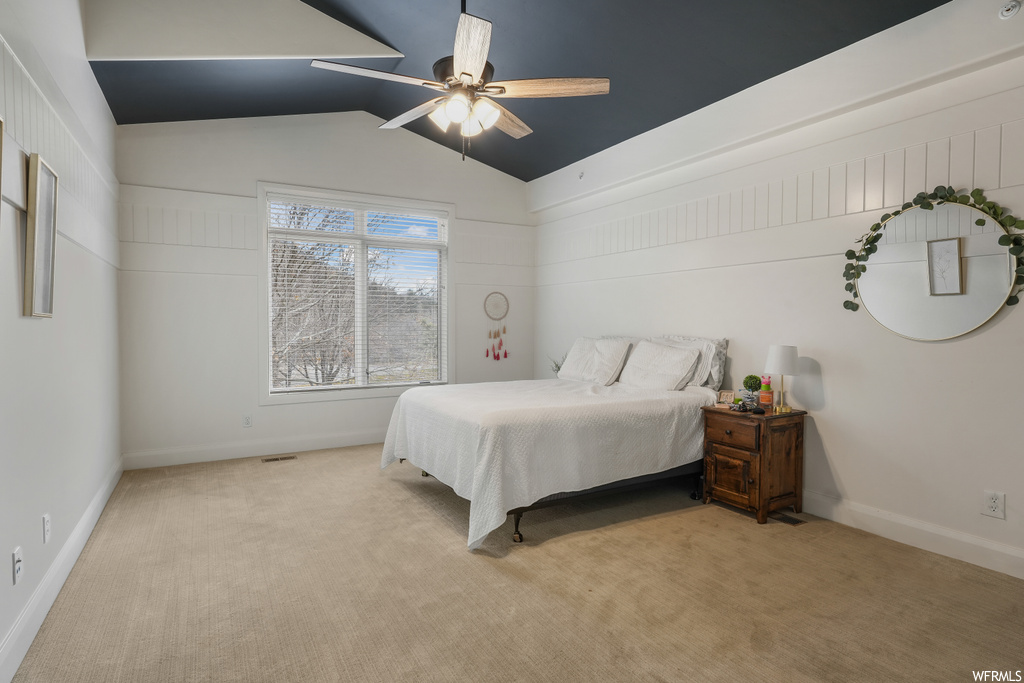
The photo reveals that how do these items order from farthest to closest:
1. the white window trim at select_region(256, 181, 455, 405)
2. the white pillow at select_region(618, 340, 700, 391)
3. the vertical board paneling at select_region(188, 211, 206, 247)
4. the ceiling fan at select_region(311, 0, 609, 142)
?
1. the white window trim at select_region(256, 181, 455, 405)
2. the vertical board paneling at select_region(188, 211, 206, 247)
3. the white pillow at select_region(618, 340, 700, 391)
4. the ceiling fan at select_region(311, 0, 609, 142)

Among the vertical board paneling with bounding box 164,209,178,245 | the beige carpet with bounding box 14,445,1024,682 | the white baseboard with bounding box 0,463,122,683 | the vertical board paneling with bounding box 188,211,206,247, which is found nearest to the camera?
the white baseboard with bounding box 0,463,122,683

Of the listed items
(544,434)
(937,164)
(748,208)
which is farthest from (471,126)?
(937,164)

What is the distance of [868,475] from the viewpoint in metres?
3.30

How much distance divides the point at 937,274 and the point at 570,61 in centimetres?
260

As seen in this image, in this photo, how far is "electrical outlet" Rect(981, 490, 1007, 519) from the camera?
9.01 feet

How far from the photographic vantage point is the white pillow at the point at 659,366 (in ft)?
13.4

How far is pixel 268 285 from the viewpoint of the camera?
200 inches

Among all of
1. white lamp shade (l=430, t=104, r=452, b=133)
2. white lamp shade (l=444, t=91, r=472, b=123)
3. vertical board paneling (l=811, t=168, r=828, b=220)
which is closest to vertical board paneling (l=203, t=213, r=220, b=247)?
white lamp shade (l=430, t=104, r=452, b=133)

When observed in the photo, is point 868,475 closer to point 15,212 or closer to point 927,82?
point 927,82

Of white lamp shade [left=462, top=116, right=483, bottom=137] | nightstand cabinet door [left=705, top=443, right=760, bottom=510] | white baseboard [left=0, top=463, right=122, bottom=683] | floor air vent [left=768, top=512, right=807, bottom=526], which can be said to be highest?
white lamp shade [left=462, top=116, right=483, bottom=137]

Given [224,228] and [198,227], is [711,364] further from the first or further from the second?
[198,227]

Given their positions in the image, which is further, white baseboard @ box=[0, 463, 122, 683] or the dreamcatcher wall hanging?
the dreamcatcher wall hanging

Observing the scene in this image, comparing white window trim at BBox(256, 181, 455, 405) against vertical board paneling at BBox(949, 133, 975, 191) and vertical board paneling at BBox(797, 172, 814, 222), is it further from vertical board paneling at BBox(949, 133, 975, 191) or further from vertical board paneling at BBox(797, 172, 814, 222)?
vertical board paneling at BBox(949, 133, 975, 191)

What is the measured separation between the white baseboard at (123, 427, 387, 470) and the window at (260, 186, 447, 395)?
18.2 inches
